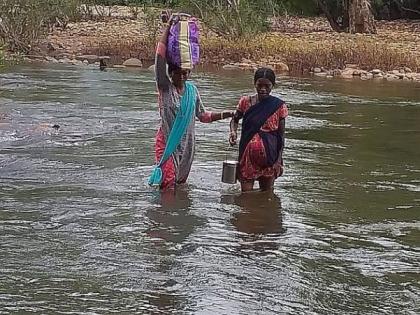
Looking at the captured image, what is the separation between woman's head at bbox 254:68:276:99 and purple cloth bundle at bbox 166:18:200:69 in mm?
585

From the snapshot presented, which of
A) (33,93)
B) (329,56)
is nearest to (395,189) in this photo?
(33,93)

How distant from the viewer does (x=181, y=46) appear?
26.5 ft

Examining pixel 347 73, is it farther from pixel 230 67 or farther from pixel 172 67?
pixel 172 67

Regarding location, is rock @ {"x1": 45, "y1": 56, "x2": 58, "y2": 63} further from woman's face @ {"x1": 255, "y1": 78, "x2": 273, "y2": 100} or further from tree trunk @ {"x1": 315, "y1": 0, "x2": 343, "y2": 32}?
woman's face @ {"x1": 255, "y1": 78, "x2": 273, "y2": 100}

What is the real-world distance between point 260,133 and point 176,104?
79 cm

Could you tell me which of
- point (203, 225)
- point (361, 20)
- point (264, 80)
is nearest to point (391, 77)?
point (361, 20)

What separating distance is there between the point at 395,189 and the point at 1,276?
454 cm

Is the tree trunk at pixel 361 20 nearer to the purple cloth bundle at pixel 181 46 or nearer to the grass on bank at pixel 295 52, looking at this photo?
the grass on bank at pixel 295 52

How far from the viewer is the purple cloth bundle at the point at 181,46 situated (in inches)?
318

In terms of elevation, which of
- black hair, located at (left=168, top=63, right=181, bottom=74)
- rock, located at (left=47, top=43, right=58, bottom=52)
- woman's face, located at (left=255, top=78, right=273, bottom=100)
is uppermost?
black hair, located at (left=168, top=63, right=181, bottom=74)

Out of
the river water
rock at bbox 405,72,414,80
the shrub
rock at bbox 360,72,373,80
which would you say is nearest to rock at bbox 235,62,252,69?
rock at bbox 360,72,373,80

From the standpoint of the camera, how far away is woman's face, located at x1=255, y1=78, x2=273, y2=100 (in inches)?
321

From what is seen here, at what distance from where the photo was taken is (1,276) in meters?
5.69

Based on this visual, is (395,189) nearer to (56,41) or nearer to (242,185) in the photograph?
(242,185)
